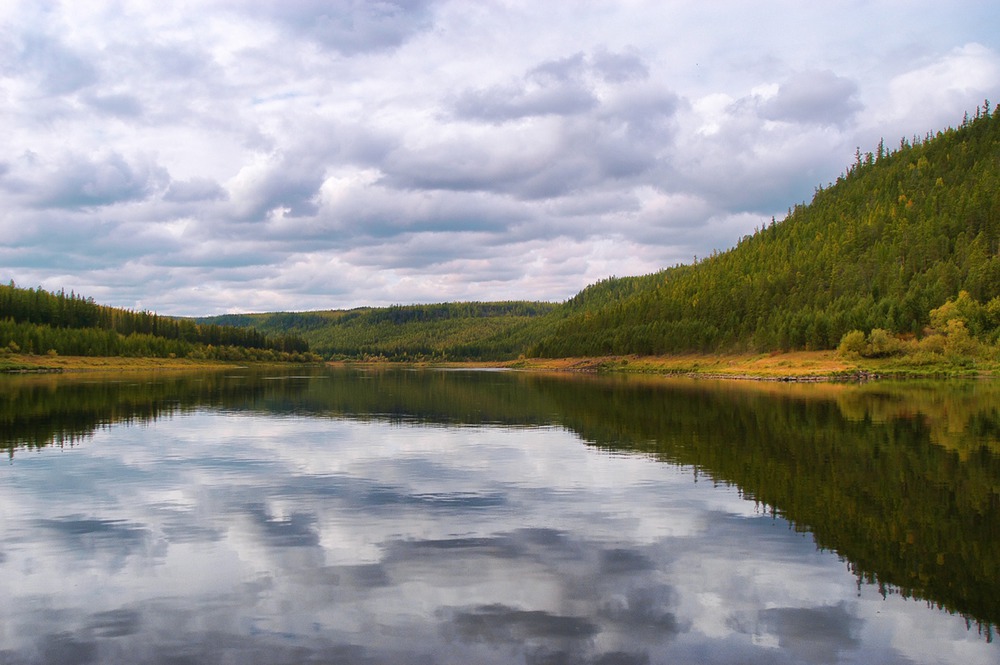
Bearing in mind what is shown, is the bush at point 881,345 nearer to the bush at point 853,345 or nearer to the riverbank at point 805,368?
the bush at point 853,345

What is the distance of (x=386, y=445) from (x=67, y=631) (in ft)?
93.1

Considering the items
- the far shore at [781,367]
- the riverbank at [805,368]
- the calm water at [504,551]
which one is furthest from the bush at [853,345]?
the calm water at [504,551]

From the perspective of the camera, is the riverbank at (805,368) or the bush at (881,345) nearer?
the riverbank at (805,368)

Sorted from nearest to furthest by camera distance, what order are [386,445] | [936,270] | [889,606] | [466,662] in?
1. [466,662]
2. [889,606]
3. [386,445]
4. [936,270]

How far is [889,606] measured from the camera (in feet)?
49.1

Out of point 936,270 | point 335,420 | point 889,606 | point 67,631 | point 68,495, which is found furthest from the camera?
point 936,270

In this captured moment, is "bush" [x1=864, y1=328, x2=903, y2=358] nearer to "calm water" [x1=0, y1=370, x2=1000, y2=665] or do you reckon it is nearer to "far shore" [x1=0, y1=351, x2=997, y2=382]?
"far shore" [x1=0, y1=351, x2=997, y2=382]

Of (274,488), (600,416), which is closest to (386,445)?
(274,488)

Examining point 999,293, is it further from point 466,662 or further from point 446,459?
point 466,662

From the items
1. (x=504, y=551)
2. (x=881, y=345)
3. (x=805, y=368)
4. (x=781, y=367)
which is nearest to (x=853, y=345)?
(x=881, y=345)

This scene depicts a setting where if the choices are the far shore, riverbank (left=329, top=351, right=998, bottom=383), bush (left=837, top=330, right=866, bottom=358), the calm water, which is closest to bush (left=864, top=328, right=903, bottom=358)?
bush (left=837, top=330, right=866, bottom=358)

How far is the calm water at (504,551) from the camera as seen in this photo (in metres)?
13.3

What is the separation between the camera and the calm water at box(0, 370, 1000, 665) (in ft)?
43.7

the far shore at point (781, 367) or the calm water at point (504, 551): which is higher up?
the far shore at point (781, 367)
